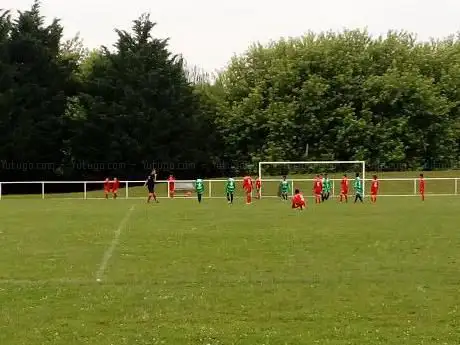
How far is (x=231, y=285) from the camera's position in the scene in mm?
11109

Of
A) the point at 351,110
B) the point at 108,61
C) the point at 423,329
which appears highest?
the point at 108,61

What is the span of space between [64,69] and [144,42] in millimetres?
7306

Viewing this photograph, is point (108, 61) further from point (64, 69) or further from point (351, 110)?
point (351, 110)

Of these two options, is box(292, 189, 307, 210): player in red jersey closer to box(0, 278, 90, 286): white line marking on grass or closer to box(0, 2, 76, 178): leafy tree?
box(0, 278, 90, 286): white line marking on grass

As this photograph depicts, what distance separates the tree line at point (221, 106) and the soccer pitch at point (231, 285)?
125 ft

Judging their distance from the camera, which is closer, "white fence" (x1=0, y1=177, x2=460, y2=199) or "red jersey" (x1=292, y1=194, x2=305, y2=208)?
"red jersey" (x1=292, y1=194, x2=305, y2=208)

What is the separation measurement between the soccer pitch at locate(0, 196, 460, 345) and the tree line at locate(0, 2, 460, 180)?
38006 millimetres

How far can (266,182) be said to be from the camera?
160ft

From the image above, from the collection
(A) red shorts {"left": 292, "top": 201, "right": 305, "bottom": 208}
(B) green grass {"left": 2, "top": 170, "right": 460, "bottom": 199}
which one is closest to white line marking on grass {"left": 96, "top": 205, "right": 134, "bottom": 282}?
(A) red shorts {"left": 292, "top": 201, "right": 305, "bottom": 208}

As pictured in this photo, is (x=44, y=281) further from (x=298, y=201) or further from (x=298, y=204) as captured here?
(x=298, y=204)

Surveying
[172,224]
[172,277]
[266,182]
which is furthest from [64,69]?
[172,277]

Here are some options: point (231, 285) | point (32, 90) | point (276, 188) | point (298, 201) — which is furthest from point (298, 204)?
point (32, 90)

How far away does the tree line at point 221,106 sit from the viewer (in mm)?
57594

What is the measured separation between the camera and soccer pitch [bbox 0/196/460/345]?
26.7 feet
